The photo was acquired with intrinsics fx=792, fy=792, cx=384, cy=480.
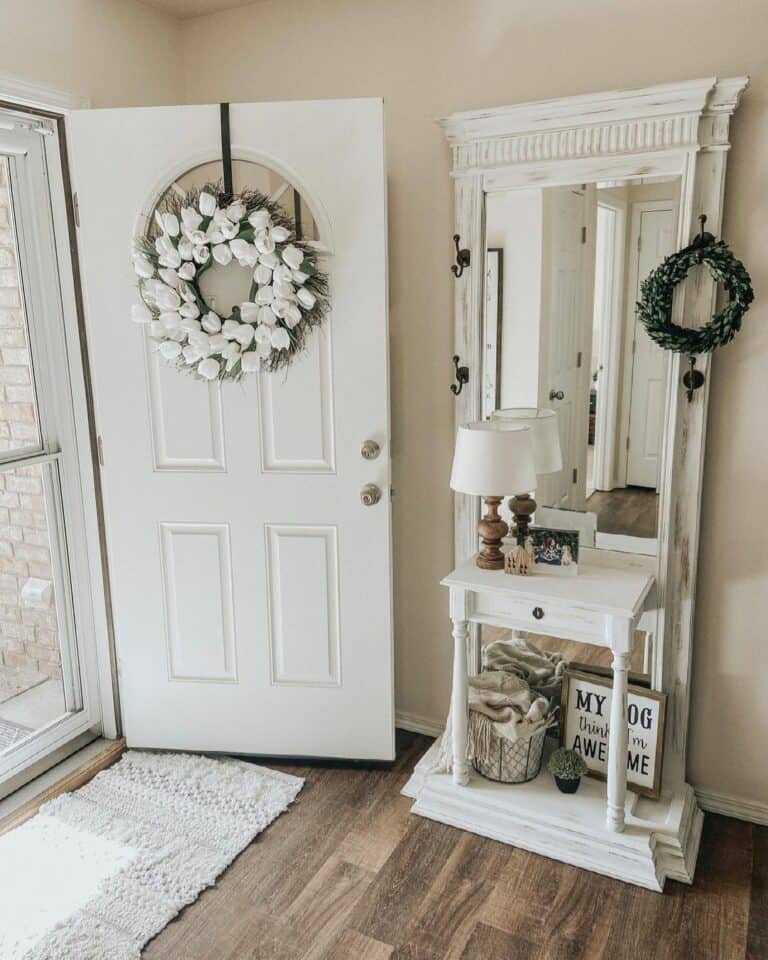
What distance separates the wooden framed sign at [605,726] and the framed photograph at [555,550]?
0.38 metres

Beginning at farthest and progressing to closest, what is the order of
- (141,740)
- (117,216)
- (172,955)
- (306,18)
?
(141,740) → (306,18) → (117,216) → (172,955)

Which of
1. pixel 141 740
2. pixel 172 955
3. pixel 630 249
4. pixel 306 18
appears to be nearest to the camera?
pixel 172 955

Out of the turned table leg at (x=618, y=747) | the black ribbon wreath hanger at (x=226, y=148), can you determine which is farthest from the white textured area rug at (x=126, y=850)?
the black ribbon wreath hanger at (x=226, y=148)

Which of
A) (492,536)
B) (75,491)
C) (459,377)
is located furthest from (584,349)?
(75,491)

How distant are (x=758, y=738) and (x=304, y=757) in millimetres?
1401

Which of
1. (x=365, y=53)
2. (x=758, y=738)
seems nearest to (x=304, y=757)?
(x=758, y=738)

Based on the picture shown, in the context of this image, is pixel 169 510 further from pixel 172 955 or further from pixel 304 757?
pixel 172 955

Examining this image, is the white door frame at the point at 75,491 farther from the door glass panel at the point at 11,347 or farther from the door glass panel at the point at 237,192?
the door glass panel at the point at 237,192

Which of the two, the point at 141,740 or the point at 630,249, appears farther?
the point at 141,740

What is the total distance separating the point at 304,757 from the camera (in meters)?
2.63

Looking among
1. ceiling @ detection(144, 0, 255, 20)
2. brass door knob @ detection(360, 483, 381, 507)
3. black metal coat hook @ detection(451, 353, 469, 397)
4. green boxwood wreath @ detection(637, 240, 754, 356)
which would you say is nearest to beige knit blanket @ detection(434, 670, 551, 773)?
brass door knob @ detection(360, 483, 381, 507)

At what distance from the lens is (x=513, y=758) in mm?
2344

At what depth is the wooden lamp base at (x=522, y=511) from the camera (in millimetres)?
2352

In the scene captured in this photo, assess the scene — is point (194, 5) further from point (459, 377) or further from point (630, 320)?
point (630, 320)
